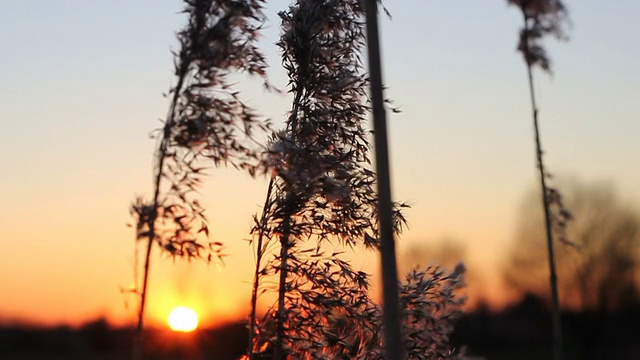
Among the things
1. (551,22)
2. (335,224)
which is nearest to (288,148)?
(335,224)

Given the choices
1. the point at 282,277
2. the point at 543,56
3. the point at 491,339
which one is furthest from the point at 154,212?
the point at 491,339

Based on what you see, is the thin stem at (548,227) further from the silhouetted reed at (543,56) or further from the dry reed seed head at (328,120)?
the dry reed seed head at (328,120)

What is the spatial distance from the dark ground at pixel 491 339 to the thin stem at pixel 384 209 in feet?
68.3

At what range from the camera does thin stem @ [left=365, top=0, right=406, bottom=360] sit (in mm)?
8914

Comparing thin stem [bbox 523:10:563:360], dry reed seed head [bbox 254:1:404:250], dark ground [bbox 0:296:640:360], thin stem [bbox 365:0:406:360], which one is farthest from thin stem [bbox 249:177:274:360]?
dark ground [bbox 0:296:640:360]

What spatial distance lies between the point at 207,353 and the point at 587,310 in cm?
2126

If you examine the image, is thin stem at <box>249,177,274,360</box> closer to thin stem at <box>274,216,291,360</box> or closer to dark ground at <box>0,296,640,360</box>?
thin stem at <box>274,216,291,360</box>

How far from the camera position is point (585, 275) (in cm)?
4516

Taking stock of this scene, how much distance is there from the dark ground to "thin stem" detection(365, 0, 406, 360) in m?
20.8

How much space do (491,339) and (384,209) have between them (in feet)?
139

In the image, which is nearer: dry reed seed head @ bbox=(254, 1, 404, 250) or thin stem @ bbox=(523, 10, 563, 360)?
dry reed seed head @ bbox=(254, 1, 404, 250)

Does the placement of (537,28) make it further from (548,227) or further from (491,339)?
(491,339)

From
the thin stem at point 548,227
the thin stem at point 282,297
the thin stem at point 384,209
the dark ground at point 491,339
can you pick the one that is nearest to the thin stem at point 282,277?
the thin stem at point 282,297

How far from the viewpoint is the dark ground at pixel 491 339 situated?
1186 inches
